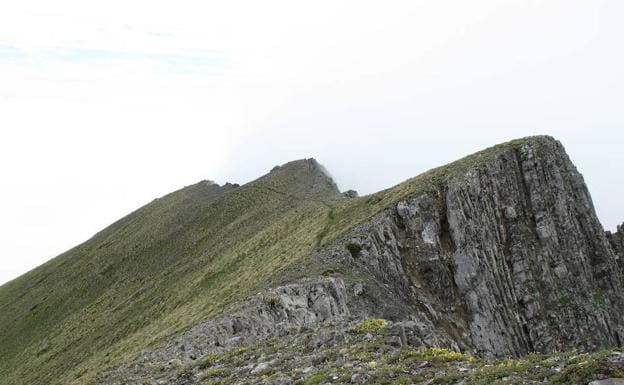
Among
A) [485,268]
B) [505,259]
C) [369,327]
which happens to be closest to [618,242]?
[505,259]

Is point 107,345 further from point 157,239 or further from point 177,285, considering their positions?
point 157,239

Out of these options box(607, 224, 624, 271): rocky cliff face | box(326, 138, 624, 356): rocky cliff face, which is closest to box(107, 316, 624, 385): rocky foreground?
box(326, 138, 624, 356): rocky cliff face

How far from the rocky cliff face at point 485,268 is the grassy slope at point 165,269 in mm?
3712

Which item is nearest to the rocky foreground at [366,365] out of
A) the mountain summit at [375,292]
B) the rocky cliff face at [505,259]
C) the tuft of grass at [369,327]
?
the tuft of grass at [369,327]

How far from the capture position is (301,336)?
27.9 m

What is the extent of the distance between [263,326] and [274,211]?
176ft

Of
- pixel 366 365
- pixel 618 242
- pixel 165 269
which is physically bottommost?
pixel 618 242

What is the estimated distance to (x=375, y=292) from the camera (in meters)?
46.8

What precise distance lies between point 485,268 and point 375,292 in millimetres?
15488

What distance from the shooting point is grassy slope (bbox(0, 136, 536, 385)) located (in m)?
57.6

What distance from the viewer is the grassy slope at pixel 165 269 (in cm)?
5757

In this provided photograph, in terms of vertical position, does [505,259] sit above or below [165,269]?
below

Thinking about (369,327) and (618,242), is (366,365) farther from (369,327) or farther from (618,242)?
(618,242)

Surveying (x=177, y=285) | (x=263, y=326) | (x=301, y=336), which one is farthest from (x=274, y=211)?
(x=301, y=336)
